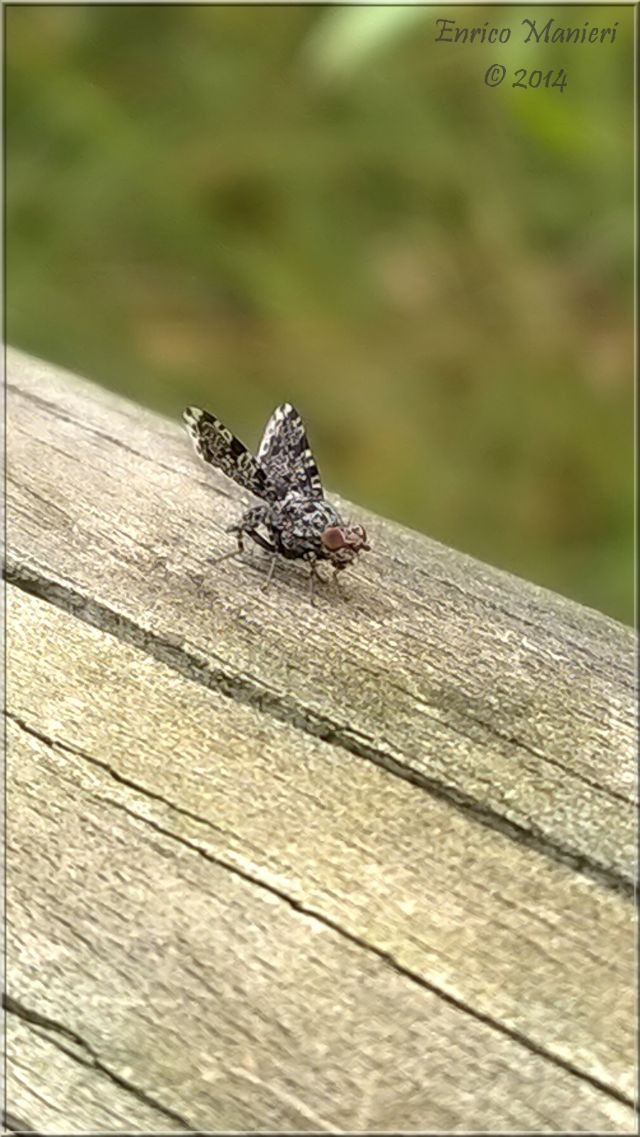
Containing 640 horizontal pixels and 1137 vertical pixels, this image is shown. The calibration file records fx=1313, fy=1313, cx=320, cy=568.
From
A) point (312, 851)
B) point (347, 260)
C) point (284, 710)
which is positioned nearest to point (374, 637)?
point (284, 710)

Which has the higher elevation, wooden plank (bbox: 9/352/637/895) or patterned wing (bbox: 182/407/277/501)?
patterned wing (bbox: 182/407/277/501)

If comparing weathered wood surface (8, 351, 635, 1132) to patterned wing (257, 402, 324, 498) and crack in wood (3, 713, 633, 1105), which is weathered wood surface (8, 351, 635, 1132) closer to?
crack in wood (3, 713, 633, 1105)

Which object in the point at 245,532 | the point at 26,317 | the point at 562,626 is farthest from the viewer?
the point at 26,317

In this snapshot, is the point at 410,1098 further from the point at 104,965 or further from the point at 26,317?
the point at 26,317

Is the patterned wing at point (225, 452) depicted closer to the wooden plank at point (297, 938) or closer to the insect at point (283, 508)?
the insect at point (283, 508)

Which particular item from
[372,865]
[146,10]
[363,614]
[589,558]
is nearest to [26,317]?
[146,10]

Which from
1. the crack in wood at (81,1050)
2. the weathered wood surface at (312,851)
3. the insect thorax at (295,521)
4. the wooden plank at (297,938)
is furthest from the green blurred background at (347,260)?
the crack in wood at (81,1050)

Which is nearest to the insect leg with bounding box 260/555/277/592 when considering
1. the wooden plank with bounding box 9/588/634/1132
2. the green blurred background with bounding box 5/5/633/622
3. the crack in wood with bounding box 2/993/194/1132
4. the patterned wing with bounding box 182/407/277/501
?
the patterned wing with bounding box 182/407/277/501
